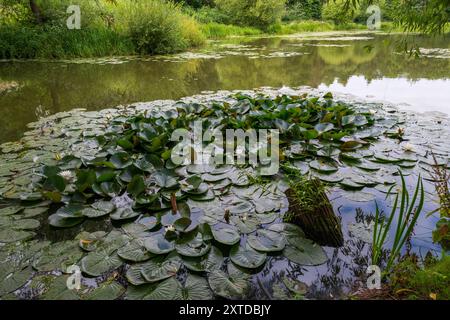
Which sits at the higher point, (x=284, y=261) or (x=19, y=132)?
(x=19, y=132)

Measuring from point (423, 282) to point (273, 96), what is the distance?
4.00 meters

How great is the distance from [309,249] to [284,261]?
0.16 m

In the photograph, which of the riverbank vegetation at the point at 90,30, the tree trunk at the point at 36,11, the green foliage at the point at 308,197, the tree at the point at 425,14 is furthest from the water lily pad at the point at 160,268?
the tree trunk at the point at 36,11

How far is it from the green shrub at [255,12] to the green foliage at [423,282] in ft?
73.4

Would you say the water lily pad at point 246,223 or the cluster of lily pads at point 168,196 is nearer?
the cluster of lily pads at point 168,196

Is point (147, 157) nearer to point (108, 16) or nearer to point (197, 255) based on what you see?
point (197, 255)

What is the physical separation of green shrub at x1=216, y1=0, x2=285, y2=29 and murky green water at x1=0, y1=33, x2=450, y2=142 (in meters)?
14.5

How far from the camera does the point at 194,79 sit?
6.57 metres

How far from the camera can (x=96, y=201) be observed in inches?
86.3

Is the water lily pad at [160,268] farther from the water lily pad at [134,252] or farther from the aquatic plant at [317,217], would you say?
the aquatic plant at [317,217]

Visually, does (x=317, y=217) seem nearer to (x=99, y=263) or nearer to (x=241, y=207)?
(x=241, y=207)

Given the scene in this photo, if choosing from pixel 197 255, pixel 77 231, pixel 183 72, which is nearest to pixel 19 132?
pixel 77 231

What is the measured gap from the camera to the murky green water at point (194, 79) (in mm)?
4797

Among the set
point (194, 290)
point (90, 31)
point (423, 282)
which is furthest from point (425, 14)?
point (90, 31)
